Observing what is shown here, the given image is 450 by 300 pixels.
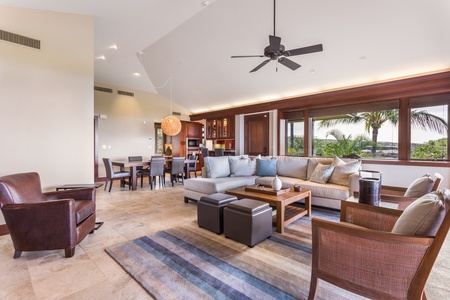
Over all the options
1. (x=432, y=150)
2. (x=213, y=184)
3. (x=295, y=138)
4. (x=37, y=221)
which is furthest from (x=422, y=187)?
(x=295, y=138)

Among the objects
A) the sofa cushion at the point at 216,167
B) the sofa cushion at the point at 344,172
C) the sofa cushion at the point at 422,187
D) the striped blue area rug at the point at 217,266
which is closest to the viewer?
the striped blue area rug at the point at 217,266

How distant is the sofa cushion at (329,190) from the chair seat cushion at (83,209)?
349 centimetres

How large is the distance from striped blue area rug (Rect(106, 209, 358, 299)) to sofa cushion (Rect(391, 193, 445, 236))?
0.83 m

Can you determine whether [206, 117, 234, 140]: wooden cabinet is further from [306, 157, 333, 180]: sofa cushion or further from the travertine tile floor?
the travertine tile floor

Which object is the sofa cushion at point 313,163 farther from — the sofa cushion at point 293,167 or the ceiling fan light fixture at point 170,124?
the ceiling fan light fixture at point 170,124

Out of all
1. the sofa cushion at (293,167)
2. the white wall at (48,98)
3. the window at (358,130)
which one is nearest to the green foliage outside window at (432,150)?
the window at (358,130)

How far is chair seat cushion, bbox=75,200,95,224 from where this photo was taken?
97.5 inches

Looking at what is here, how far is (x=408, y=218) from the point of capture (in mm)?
1317

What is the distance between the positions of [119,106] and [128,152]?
5.56ft

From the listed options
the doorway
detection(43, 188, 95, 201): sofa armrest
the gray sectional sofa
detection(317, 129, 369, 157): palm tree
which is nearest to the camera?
detection(43, 188, 95, 201): sofa armrest

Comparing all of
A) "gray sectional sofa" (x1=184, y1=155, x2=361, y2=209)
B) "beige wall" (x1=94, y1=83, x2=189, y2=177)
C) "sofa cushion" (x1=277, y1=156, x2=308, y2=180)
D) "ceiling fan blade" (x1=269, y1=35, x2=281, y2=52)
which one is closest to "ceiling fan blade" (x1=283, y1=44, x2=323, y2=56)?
"ceiling fan blade" (x1=269, y1=35, x2=281, y2=52)

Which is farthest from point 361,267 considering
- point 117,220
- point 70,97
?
point 70,97

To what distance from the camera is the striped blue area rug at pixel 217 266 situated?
1743 mm

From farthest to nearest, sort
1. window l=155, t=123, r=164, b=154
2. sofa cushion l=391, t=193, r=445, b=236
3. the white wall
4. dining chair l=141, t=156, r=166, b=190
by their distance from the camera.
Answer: window l=155, t=123, r=164, b=154 → dining chair l=141, t=156, r=166, b=190 → the white wall → sofa cushion l=391, t=193, r=445, b=236
